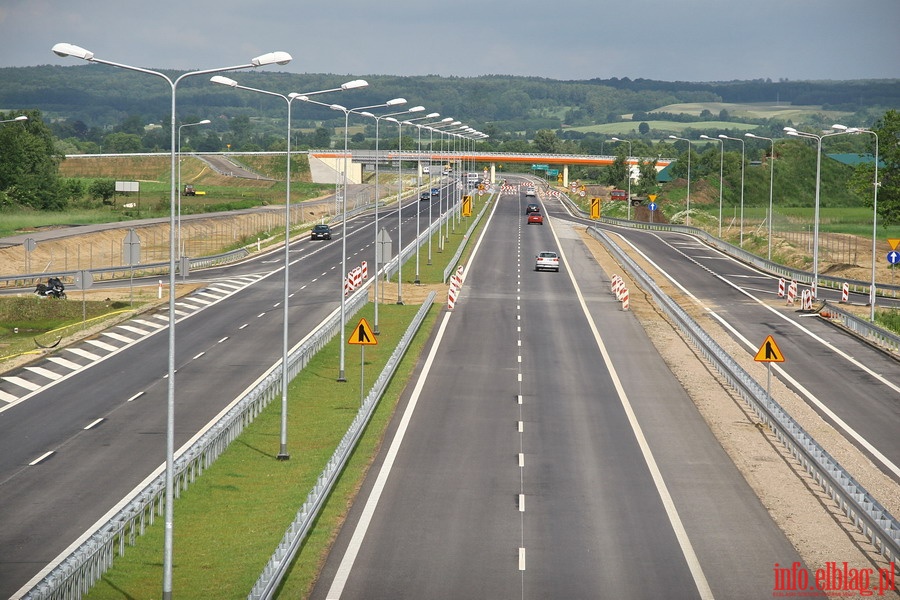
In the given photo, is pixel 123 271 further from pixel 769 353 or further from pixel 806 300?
pixel 769 353

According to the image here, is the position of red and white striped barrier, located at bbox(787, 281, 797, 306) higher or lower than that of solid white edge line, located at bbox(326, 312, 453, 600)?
higher

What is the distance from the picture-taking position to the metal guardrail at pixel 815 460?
25016 mm

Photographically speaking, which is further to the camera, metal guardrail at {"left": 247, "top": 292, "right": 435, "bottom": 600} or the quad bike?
the quad bike

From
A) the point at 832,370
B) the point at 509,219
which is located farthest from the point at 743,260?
the point at 832,370

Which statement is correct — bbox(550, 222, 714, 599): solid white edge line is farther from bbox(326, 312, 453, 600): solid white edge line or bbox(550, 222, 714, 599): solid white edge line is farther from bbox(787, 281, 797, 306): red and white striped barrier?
bbox(787, 281, 797, 306): red and white striped barrier

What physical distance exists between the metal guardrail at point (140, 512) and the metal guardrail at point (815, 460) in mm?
16128

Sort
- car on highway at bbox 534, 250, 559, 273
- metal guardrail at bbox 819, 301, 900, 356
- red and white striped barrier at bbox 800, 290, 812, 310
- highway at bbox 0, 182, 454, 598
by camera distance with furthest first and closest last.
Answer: car on highway at bbox 534, 250, 559, 273, red and white striped barrier at bbox 800, 290, 812, 310, metal guardrail at bbox 819, 301, 900, 356, highway at bbox 0, 182, 454, 598

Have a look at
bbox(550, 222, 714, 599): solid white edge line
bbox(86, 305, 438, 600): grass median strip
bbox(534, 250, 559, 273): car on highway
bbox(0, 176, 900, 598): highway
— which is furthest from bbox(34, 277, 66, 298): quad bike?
bbox(550, 222, 714, 599): solid white edge line

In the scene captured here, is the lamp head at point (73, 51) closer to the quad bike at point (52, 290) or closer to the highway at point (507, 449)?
the highway at point (507, 449)

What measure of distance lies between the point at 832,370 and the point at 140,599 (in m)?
33.6

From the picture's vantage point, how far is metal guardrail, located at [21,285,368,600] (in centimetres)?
2184

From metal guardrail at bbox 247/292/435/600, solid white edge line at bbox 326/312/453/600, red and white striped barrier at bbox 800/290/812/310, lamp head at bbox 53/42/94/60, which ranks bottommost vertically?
solid white edge line at bbox 326/312/453/600

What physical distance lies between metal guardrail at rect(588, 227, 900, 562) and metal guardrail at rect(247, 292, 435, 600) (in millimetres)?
12220

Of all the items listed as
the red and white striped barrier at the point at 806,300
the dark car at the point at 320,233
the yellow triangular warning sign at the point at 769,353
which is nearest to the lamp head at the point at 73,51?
the yellow triangular warning sign at the point at 769,353
